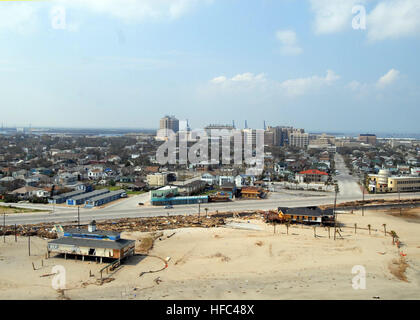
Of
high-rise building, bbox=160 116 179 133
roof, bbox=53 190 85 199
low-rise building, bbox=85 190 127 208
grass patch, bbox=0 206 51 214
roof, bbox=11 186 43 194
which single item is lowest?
grass patch, bbox=0 206 51 214

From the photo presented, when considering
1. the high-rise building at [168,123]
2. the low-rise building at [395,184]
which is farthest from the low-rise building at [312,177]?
the high-rise building at [168,123]

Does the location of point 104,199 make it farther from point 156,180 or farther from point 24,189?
point 156,180

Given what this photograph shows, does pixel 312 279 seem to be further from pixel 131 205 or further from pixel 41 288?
pixel 131 205

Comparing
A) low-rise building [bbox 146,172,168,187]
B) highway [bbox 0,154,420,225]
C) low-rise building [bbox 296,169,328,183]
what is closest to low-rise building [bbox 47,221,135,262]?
highway [bbox 0,154,420,225]

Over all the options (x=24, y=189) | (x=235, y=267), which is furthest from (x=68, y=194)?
(x=235, y=267)

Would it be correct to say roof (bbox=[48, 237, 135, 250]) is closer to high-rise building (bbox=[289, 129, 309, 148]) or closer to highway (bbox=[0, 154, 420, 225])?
highway (bbox=[0, 154, 420, 225])
